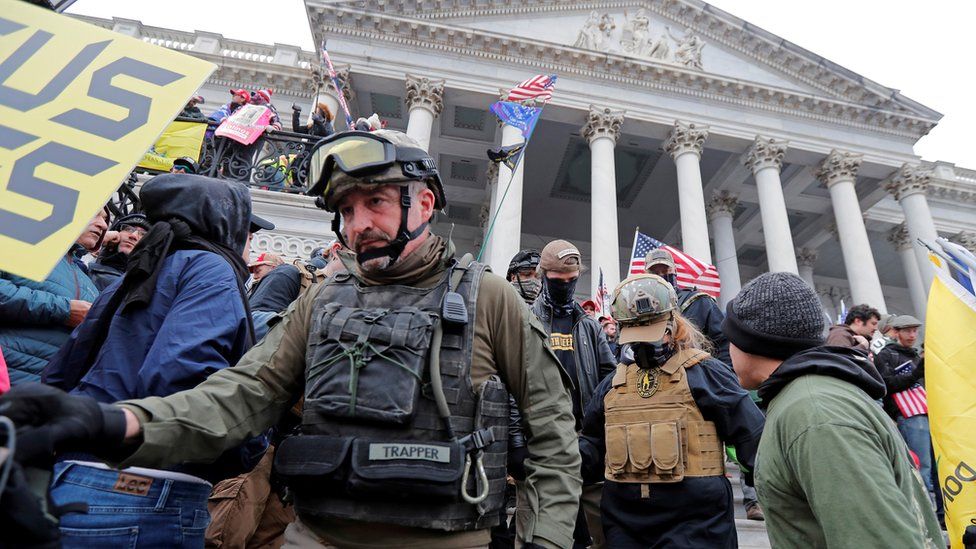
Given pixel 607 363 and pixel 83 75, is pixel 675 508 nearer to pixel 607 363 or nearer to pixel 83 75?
pixel 607 363

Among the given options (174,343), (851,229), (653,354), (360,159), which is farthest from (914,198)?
(174,343)

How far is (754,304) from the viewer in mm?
2156

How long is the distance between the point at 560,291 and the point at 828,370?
2.64m

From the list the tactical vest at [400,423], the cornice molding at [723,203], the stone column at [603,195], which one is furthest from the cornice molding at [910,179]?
the tactical vest at [400,423]

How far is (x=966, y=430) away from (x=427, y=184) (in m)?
3.23

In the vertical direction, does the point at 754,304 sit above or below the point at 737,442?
above

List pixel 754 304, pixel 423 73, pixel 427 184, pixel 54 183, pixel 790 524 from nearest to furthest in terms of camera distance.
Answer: pixel 54 183
pixel 790 524
pixel 754 304
pixel 427 184
pixel 423 73

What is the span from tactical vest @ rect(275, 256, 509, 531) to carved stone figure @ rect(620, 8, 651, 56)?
2230 cm

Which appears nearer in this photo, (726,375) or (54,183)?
(54,183)

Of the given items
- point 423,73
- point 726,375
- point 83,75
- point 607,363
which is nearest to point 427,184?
point 83,75

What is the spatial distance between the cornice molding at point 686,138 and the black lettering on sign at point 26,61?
20194 millimetres

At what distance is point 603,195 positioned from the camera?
17.8m

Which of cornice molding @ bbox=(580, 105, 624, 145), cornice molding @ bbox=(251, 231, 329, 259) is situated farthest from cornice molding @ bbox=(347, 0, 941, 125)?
cornice molding @ bbox=(251, 231, 329, 259)

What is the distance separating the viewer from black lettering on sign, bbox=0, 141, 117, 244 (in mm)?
1621
